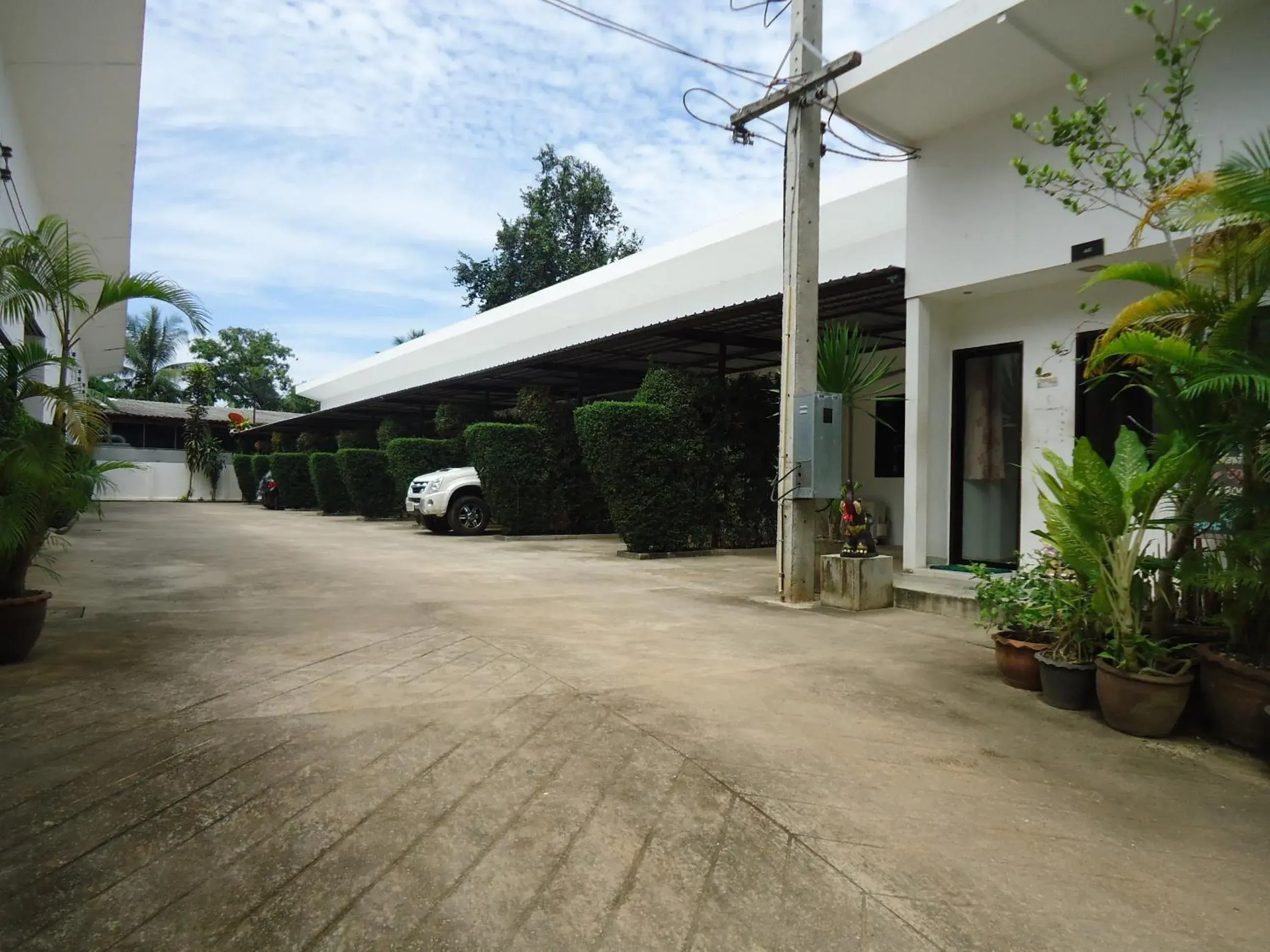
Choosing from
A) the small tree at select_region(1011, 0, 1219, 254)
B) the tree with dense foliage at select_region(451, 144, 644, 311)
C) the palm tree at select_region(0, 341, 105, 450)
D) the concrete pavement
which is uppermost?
the tree with dense foliage at select_region(451, 144, 644, 311)

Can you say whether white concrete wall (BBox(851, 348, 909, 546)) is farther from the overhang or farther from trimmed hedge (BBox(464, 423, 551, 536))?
trimmed hedge (BBox(464, 423, 551, 536))

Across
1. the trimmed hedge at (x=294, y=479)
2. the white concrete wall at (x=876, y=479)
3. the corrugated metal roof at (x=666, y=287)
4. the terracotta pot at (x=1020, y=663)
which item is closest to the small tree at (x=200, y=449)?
the corrugated metal roof at (x=666, y=287)

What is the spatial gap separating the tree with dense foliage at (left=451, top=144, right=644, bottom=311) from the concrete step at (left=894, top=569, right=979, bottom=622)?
3062cm

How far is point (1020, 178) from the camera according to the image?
24.2ft

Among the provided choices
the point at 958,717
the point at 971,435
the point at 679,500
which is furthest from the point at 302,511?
the point at 958,717

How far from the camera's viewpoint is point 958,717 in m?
4.02

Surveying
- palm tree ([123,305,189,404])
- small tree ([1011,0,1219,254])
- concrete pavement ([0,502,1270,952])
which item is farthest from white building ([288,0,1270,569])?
palm tree ([123,305,189,404])

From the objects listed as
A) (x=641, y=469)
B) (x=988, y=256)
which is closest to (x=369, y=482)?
(x=641, y=469)

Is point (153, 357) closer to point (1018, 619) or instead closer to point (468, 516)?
point (468, 516)

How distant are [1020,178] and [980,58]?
1.12 metres

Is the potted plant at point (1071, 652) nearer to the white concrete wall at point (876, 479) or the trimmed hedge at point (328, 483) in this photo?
the white concrete wall at point (876, 479)

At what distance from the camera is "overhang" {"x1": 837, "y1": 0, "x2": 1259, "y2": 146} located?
6.30 m

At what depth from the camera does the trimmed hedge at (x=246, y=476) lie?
30031mm

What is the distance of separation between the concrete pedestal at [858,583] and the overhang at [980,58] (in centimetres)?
422
